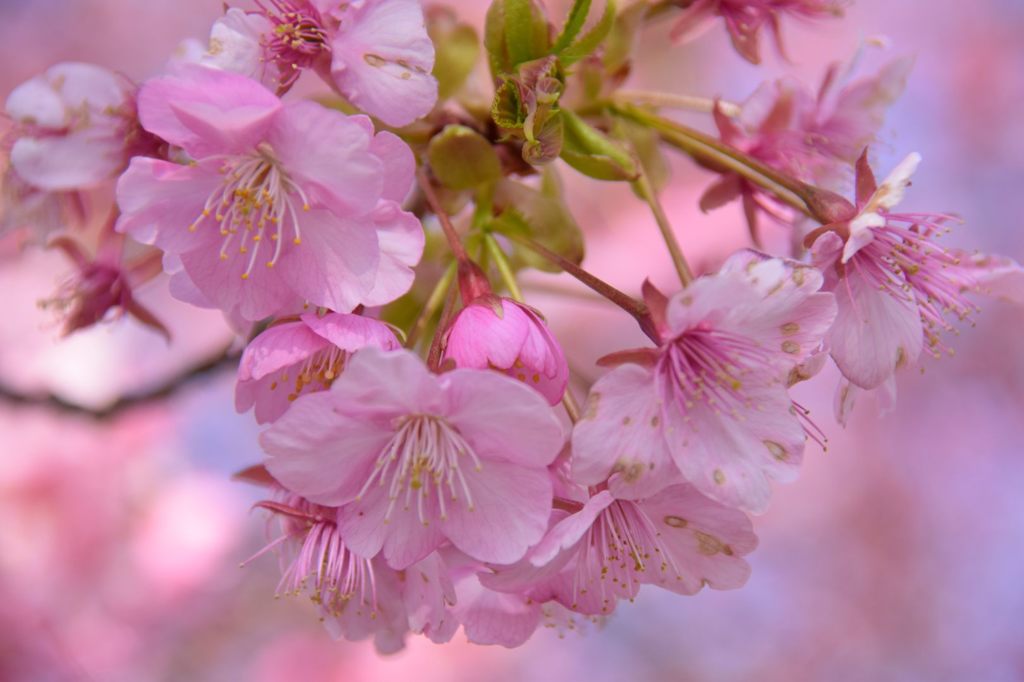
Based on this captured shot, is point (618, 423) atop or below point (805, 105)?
below

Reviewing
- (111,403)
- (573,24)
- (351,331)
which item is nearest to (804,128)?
(573,24)

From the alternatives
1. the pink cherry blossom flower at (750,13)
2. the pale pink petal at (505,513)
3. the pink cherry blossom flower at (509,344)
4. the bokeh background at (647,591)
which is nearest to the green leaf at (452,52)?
the pink cherry blossom flower at (750,13)

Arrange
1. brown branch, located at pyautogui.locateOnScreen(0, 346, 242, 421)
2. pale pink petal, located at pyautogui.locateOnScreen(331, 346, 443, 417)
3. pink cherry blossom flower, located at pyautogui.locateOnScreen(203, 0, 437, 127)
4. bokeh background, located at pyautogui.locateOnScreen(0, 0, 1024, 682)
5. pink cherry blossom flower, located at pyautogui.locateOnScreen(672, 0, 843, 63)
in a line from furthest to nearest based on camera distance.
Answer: bokeh background, located at pyautogui.locateOnScreen(0, 0, 1024, 682) < brown branch, located at pyautogui.locateOnScreen(0, 346, 242, 421) < pink cherry blossom flower, located at pyautogui.locateOnScreen(672, 0, 843, 63) < pink cherry blossom flower, located at pyautogui.locateOnScreen(203, 0, 437, 127) < pale pink petal, located at pyautogui.locateOnScreen(331, 346, 443, 417)

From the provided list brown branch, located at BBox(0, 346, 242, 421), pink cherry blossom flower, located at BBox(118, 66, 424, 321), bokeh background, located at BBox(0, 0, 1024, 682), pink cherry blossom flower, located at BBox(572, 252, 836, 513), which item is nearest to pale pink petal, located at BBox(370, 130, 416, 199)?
Answer: pink cherry blossom flower, located at BBox(118, 66, 424, 321)

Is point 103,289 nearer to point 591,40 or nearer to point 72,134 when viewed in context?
point 72,134

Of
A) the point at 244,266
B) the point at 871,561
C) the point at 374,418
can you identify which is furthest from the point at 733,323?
the point at 871,561

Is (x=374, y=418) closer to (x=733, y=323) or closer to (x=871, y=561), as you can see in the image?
(x=733, y=323)

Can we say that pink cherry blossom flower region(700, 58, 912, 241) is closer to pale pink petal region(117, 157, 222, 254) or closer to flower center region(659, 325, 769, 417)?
flower center region(659, 325, 769, 417)

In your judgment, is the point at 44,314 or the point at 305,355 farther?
the point at 44,314
